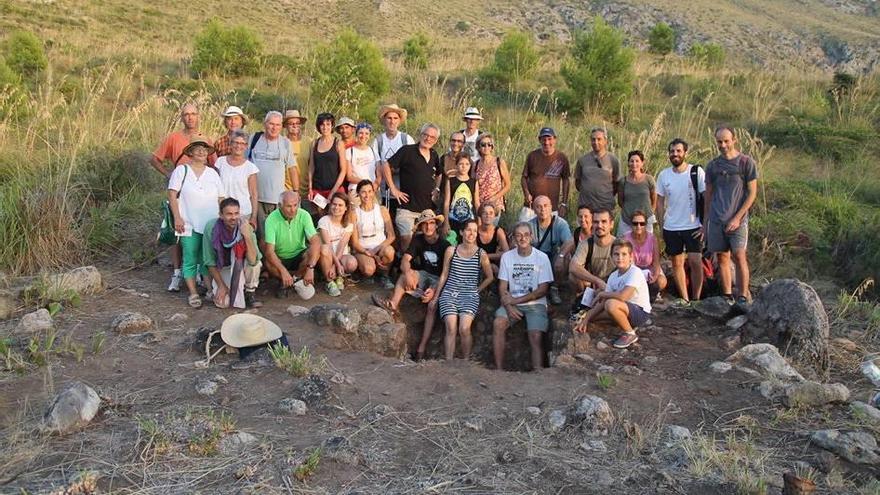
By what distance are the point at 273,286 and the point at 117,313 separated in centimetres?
135

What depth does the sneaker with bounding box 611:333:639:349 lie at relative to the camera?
539 cm

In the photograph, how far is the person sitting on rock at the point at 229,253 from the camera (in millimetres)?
5879

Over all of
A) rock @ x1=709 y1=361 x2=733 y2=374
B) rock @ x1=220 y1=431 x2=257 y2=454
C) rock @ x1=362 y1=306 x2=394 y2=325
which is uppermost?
rock @ x1=220 y1=431 x2=257 y2=454

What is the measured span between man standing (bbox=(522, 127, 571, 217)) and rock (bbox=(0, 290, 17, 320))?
176 inches

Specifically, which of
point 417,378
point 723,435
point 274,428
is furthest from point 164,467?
point 723,435

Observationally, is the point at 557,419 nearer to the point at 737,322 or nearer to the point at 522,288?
the point at 522,288

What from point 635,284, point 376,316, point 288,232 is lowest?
point 376,316

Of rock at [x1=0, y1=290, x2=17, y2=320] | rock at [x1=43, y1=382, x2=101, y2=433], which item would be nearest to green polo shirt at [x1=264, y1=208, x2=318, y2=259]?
rock at [x1=0, y1=290, x2=17, y2=320]

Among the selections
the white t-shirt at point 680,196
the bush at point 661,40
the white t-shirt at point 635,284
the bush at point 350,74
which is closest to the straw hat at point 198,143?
the white t-shirt at point 635,284

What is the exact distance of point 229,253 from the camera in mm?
5930

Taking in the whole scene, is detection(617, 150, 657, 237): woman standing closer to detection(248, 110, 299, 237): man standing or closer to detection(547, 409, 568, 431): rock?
detection(547, 409, 568, 431): rock

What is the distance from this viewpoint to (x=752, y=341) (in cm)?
547

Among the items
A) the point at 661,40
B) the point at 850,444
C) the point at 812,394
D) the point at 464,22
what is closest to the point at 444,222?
the point at 812,394

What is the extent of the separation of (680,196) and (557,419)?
3.15 metres
